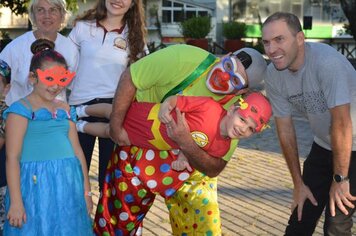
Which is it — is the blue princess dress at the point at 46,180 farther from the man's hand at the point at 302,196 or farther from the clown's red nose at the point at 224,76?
the man's hand at the point at 302,196

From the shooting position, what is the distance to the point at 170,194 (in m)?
3.94

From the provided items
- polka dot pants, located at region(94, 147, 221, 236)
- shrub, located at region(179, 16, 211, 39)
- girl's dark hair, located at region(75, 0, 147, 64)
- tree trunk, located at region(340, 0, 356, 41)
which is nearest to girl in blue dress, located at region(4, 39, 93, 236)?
polka dot pants, located at region(94, 147, 221, 236)

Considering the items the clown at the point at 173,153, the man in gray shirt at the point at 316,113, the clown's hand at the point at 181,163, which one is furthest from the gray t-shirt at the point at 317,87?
the clown's hand at the point at 181,163

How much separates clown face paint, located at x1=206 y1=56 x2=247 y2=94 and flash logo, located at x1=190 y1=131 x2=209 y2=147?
0.87 ft

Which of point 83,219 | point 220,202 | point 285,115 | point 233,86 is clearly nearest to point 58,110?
point 83,219

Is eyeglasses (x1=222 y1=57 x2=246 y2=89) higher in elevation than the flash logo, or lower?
higher

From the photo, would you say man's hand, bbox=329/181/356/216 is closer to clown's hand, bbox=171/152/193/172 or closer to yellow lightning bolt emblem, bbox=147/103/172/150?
clown's hand, bbox=171/152/193/172

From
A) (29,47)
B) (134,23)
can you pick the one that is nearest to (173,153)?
(134,23)

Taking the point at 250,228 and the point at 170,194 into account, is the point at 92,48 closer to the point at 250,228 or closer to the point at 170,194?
the point at 170,194

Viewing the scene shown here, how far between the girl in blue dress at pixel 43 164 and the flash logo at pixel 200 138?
0.82 meters

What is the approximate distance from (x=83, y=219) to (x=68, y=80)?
858 mm

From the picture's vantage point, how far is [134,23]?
15.1 ft

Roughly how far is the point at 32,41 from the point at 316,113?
6.82ft

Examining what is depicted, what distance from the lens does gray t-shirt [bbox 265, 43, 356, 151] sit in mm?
3805
